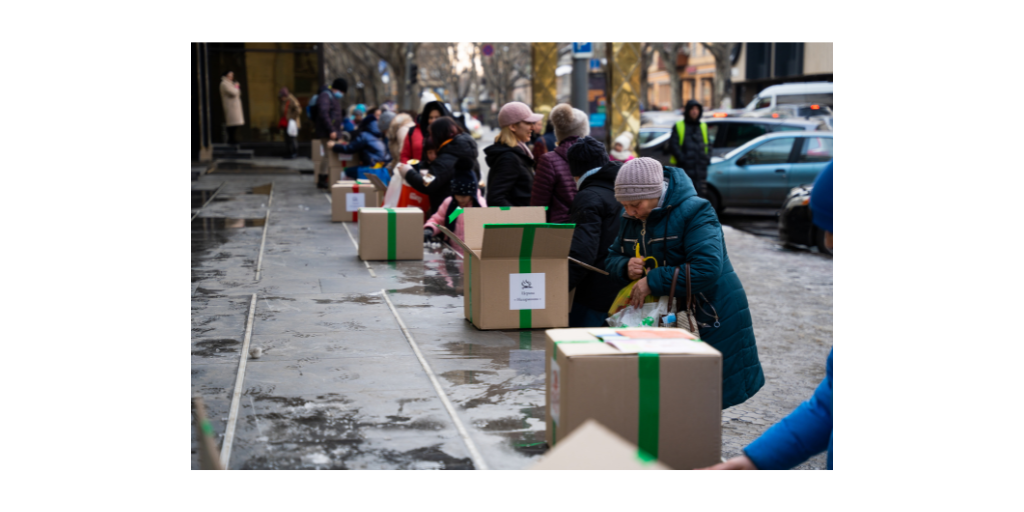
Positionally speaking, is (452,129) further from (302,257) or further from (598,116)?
(598,116)

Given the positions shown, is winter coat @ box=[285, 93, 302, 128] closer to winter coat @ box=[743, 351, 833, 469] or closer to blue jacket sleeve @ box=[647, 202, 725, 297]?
blue jacket sleeve @ box=[647, 202, 725, 297]

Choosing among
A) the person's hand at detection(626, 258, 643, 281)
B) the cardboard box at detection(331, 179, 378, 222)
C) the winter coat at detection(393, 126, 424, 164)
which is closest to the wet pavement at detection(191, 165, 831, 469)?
the person's hand at detection(626, 258, 643, 281)

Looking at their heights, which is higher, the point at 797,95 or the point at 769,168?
the point at 797,95

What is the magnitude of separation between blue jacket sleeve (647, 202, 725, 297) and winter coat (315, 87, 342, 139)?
1370 centimetres

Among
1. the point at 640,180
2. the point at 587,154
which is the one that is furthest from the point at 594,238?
the point at 640,180

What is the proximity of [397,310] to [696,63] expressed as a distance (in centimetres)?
6105

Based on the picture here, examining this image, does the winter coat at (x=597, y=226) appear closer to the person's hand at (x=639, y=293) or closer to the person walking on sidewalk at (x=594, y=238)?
the person walking on sidewalk at (x=594, y=238)

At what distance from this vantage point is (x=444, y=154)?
9266mm

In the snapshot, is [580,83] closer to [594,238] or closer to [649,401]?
[594,238]

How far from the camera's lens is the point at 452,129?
30.2ft

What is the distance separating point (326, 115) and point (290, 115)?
21.4 ft

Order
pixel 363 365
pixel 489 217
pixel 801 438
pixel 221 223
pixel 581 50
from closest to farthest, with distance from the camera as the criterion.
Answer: pixel 801 438 < pixel 363 365 < pixel 489 217 < pixel 221 223 < pixel 581 50

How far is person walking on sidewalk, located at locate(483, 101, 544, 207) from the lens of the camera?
7281 mm

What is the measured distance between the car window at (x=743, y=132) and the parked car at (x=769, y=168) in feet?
5.19
